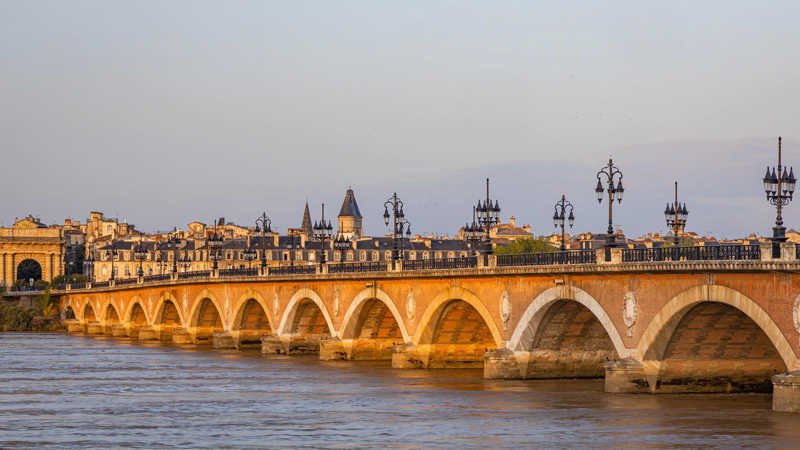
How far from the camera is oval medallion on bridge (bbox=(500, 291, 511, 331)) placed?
4312 cm

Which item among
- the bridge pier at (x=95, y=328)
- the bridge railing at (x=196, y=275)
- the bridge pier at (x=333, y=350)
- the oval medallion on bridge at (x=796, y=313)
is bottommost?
the bridge pier at (x=95, y=328)

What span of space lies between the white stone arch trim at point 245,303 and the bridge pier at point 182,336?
8.94 meters

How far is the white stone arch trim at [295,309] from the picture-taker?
59.9m

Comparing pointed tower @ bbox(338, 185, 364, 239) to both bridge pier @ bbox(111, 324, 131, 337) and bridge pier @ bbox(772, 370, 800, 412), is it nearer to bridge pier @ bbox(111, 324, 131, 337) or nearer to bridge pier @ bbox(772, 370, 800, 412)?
bridge pier @ bbox(111, 324, 131, 337)

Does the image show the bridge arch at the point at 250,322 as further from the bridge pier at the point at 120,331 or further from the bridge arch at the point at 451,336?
the bridge pier at the point at 120,331

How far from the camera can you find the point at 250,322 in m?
73.4

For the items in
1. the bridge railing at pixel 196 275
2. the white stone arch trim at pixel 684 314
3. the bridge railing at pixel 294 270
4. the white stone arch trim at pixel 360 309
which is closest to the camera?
the white stone arch trim at pixel 684 314

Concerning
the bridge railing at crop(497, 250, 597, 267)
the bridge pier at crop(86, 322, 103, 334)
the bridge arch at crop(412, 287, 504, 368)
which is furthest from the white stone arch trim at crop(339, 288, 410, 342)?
the bridge pier at crop(86, 322, 103, 334)

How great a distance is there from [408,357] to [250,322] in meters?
25.3

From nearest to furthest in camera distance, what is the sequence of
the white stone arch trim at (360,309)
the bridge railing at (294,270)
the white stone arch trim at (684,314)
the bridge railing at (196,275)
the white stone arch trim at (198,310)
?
the white stone arch trim at (684,314) → the white stone arch trim at (360,309) → the bridge railing at (294,270) → the white stone arch trim at (198,310) → the bridge railing at (196,275)

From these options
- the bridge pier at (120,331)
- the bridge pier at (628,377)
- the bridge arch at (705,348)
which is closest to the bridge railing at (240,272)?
the bridge pier at (120,331)

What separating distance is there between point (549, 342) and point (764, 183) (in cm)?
1331

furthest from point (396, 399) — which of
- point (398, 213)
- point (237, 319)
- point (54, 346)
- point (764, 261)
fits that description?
point (54, 346)

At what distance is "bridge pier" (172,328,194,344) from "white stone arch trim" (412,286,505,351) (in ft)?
113
